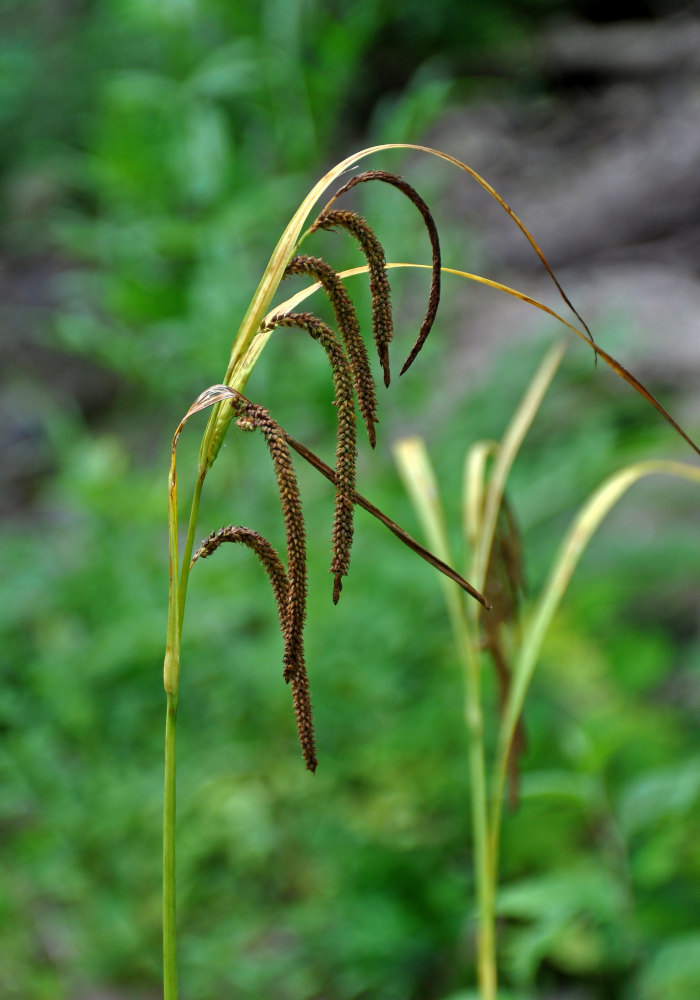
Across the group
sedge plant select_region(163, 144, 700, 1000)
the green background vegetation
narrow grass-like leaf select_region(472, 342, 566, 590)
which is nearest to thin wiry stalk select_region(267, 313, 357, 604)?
sedge plant select_region(163, 144, 700, 1000)

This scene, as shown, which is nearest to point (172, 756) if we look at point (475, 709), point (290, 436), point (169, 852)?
point (169, 852)

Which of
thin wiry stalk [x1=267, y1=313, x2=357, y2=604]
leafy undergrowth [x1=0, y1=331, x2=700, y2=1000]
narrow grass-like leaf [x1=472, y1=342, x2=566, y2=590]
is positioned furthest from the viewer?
leafy undergrowth [x1=0, y1=331, x2=700, y2=1000]

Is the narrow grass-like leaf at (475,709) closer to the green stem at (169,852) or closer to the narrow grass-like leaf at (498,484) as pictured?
the narrow grass-like leaf at (498,484)

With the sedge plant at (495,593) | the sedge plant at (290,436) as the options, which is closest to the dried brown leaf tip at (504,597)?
the sedge plant at (495,593)

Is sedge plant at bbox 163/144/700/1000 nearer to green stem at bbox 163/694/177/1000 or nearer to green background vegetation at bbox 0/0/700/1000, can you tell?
green stem at bbox 163/694/177/1000

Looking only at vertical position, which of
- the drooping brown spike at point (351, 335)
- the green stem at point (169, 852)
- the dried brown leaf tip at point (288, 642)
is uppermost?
the drooping brown spike at point (351, 335)

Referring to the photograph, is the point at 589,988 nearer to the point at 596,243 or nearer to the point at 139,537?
the point at 139,537
